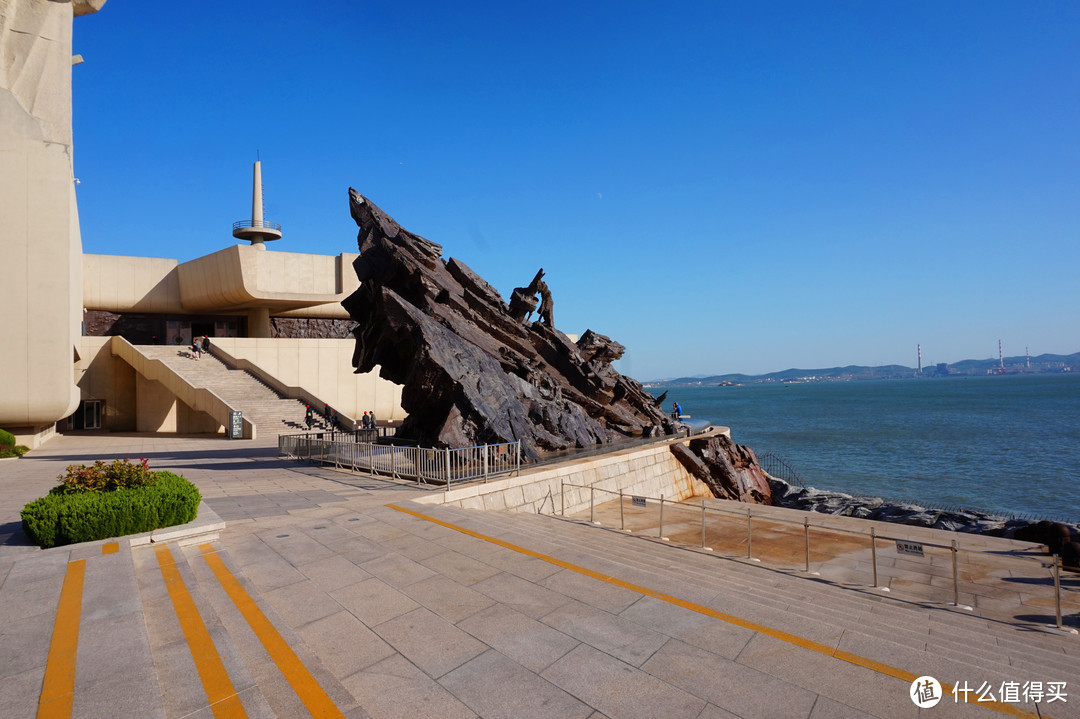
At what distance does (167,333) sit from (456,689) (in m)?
54.8

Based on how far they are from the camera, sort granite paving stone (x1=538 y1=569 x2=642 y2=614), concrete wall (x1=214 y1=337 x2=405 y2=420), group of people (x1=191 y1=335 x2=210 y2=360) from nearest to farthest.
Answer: granite paving stone (x1=538 y1=569 x2=642 y2=614), group of people (x1=191 y1=335 x2=210 y2=360), concrete wall (x1=214 y1=337 x2=405 y2=420)

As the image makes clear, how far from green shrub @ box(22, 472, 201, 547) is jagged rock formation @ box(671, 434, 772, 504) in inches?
756

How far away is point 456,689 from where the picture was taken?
15.5 ft

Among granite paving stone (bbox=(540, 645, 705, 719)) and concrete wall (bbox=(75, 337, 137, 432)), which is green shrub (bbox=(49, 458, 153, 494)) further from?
concrete wall (bbox=(75, 337, 137, 432))

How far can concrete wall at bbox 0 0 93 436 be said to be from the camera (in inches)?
945

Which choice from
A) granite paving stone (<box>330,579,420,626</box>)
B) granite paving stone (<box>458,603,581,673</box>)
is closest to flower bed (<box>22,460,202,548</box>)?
granite paving stone (<box>330,579,420,626</box>)

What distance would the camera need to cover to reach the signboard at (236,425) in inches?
1173

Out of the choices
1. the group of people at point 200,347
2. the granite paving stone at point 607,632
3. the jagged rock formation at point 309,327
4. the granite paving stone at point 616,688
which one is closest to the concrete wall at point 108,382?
the group of people at point 200,347

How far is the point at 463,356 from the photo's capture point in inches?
739

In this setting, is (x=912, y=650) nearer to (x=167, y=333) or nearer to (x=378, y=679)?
(x=378, y=679)

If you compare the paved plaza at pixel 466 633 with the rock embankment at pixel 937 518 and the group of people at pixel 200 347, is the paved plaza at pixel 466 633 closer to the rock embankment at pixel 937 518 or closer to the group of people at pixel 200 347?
the rock embankment at pixel 937 518

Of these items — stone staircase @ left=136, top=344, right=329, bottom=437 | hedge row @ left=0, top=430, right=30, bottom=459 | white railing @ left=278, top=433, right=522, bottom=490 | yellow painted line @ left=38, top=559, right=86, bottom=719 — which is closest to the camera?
yellow painted line @ left=38, top=559, right=86, bottom=719

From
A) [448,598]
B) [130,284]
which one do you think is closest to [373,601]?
[448,598]

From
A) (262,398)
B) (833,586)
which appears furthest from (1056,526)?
(262,398)
